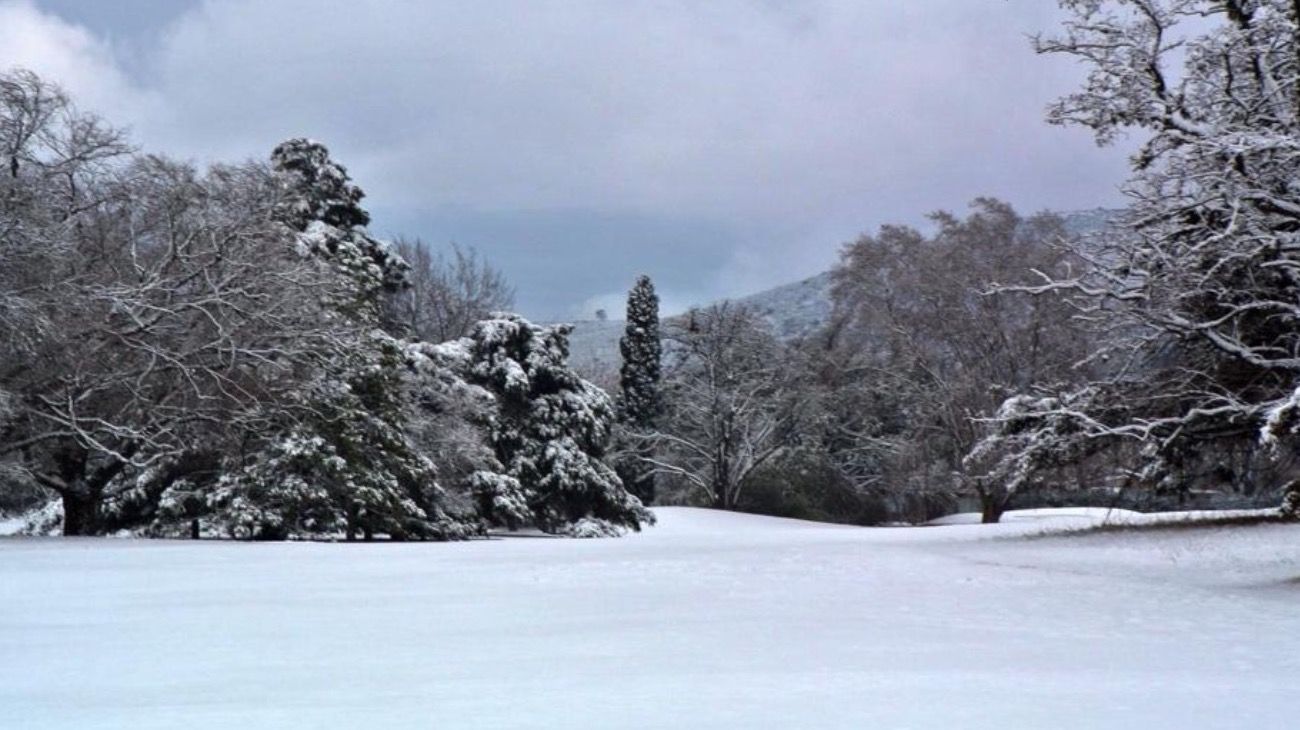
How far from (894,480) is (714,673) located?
130 ft

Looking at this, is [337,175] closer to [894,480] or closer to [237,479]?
[237,479]

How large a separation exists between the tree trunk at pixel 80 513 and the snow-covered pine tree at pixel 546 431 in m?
11.8

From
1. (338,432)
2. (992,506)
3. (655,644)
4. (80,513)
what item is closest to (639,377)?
(992,506)

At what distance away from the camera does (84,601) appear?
1070 centimetres

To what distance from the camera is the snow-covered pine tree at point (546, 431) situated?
116 ft

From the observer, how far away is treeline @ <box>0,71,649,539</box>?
20609 millimetres

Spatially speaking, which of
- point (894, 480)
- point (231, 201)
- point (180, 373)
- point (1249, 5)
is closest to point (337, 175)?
point (231, 201)

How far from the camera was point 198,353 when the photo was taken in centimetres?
2169

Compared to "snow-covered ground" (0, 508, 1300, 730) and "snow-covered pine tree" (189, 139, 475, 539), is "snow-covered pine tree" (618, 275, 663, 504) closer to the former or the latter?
"snow-covered pine tree" (189, 139, 475, 539)

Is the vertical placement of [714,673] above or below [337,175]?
below

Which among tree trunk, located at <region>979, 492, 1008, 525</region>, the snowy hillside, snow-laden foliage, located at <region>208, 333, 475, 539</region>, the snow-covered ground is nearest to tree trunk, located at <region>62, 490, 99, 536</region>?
snow-laden foliage, located at <region>208, 333, 475, 539</region>

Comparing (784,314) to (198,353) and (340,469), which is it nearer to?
(340,469)

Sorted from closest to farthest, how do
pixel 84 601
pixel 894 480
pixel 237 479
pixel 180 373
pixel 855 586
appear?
pixel 84 601, pixel 855 586, pixel 180 373, pixel 237 479, pixel 894 480

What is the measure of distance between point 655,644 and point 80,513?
20.9 m
